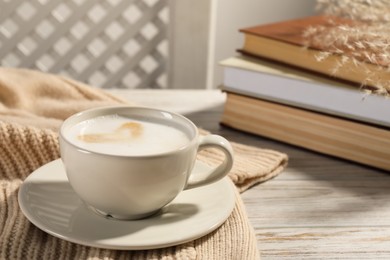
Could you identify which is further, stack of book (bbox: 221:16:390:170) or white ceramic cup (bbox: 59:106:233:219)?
stack of book (bbox: 221:16:390:170)

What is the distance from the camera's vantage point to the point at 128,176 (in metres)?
0.51

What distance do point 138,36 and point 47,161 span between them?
931 mm

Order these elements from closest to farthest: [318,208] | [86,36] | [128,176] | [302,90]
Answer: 1. [128,176]
2. [318,208]
3. [302,90]
4. [86,36]

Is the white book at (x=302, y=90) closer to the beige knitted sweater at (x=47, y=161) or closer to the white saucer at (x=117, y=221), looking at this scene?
the beige knitted sweater at (x=47, y=161)

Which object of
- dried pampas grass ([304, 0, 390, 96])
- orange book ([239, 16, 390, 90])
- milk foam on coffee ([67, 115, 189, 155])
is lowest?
milk foam on coffee ([67, 115, 189, 155])

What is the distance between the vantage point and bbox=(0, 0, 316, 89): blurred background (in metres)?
1.29

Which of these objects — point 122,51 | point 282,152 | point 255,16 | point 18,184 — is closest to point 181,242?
point 18,184

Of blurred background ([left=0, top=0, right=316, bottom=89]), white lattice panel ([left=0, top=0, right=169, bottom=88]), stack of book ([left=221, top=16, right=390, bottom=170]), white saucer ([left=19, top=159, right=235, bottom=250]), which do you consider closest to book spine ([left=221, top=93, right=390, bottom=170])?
stack of book ([left=221, top=16, right=390, bottom=170])

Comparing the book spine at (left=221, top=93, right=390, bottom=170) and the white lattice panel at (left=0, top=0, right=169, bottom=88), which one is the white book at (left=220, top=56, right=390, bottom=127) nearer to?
the book spine at (left=221, top=93, right=390, bottom=170)

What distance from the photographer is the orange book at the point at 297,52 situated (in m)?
0.74

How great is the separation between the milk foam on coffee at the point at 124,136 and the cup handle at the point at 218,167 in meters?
0.02

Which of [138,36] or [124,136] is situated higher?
[124,136]

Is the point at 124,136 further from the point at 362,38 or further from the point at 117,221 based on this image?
the point at 362,38

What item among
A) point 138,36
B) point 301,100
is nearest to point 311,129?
point 301,100
